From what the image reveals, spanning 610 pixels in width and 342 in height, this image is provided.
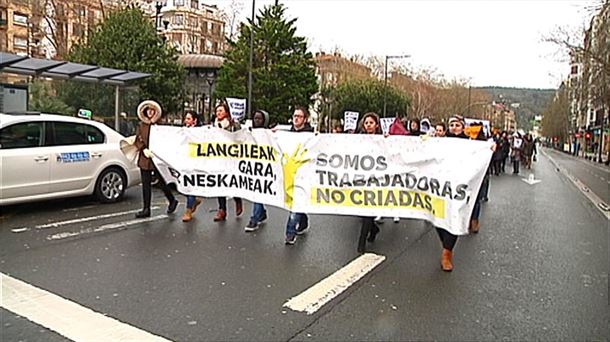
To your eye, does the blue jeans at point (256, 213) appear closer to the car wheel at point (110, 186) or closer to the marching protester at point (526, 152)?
the car wheel at point (110, 186)

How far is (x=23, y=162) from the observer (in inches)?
340

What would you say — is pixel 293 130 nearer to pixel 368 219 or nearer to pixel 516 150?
pixel 368 219

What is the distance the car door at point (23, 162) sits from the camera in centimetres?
847

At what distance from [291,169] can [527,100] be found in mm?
142788

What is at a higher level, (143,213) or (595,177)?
(143,213)

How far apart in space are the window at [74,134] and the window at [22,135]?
9.5 inches

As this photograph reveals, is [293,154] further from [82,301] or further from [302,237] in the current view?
[82,301]

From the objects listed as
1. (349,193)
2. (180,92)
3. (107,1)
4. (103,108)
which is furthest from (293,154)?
(107,1)

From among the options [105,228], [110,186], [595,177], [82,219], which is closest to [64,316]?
[105,228]

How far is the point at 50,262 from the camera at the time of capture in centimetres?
622

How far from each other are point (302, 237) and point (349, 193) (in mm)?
1110

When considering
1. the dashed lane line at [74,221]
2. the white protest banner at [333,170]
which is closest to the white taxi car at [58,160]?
the dashed lane line at [74,221]

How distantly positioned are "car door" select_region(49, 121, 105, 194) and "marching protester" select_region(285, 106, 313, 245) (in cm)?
388

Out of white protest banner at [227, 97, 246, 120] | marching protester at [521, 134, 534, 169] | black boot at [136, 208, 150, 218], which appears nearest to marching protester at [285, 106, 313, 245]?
black boot at [136, 208, 150, 218]
